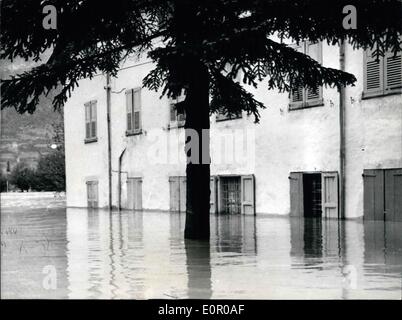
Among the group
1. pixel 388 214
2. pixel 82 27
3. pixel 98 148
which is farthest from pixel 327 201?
pixel 98 148

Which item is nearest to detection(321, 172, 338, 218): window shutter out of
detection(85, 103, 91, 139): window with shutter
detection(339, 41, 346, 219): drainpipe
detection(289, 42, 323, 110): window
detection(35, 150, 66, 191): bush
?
detection(339, 41, 346, 219): drainpipe

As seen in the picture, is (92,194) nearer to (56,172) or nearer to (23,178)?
(56,172)

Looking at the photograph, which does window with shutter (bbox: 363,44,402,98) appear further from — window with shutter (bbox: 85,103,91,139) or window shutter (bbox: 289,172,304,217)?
window with shutter (bbox: 85,103,91,139)

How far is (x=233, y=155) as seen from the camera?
23312mm

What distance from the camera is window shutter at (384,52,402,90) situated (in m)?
17.6

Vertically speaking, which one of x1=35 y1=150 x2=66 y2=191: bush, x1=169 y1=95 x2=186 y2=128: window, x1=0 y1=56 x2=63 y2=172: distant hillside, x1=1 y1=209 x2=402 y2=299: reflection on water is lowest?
x1=1 y1=209 x2=402 y2=299: reflection on water

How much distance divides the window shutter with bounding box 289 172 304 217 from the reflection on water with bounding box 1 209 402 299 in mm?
1689

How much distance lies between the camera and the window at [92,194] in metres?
31.4

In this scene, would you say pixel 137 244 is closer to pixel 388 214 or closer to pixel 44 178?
pixel 388 214

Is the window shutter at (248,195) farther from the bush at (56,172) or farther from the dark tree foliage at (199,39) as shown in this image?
the bush at (56,172)

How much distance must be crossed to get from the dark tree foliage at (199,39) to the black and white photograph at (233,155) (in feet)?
0.09

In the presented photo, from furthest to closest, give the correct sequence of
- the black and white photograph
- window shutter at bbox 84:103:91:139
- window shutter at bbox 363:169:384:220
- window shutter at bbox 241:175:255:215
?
window shutter at bbox 84:103:91:139 → window shutter at bbox 241:175:255:215 → window shutter at bbox 363:169:384:220 → the black and white photograph

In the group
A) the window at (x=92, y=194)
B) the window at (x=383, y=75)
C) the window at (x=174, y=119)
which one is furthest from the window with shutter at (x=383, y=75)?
the window at (x=92, y=194)

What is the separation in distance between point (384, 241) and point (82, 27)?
6564mm
